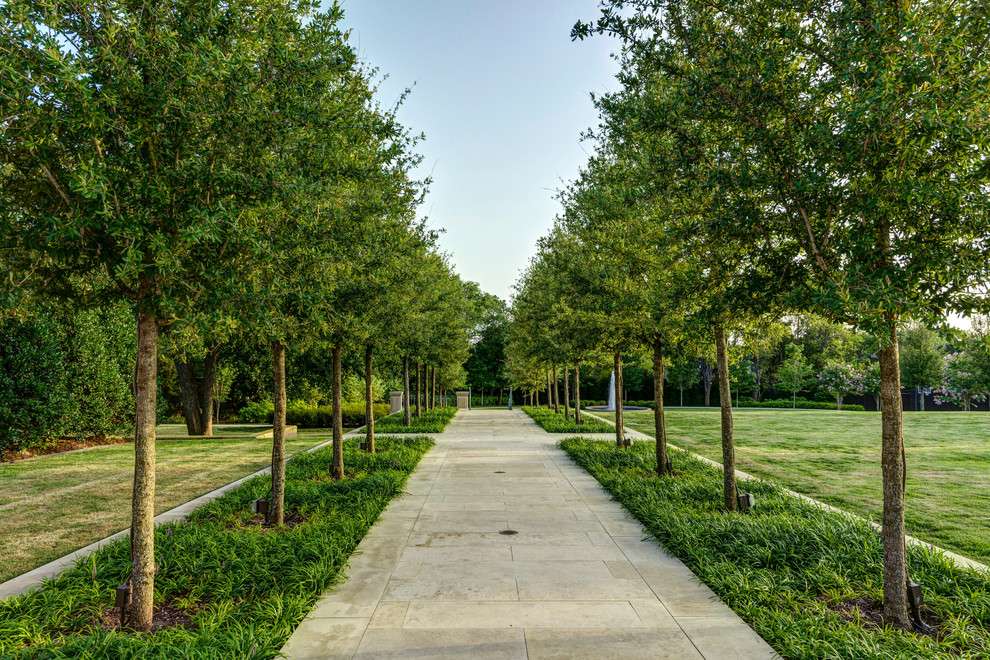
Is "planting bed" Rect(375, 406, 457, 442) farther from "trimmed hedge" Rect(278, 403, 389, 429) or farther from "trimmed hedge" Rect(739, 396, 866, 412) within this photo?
"trimmed hedge" Rect(739, 396, 866, 412)

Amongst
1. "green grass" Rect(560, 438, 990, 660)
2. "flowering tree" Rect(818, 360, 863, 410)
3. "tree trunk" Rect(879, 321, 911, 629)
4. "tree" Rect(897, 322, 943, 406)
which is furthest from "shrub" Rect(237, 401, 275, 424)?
"tree" Rect(897, 322, 943, 406)

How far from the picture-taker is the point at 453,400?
5772 centimetres

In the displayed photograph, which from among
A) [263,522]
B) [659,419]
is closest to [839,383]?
[659,419]

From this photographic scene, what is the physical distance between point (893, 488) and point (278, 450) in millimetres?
7156

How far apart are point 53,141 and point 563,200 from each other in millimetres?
11392

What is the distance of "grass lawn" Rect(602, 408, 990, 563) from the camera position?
821 cm

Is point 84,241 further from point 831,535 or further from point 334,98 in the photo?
point 831,535

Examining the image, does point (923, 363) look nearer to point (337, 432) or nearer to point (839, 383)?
point (839, 383)

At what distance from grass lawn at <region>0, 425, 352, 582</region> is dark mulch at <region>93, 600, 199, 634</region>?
2.06m

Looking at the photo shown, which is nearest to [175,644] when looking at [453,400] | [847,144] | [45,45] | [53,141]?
[53,141]

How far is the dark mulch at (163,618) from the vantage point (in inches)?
187

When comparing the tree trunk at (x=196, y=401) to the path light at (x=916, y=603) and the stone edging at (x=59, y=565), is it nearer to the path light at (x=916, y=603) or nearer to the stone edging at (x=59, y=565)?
the stone edging at (x=59, y=565)

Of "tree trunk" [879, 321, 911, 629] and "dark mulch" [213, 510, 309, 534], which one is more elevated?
"tree trunk" [879, 321, 911, 629]

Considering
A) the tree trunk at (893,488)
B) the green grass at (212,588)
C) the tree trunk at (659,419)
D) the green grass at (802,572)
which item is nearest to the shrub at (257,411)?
the green grass at (212,588)
